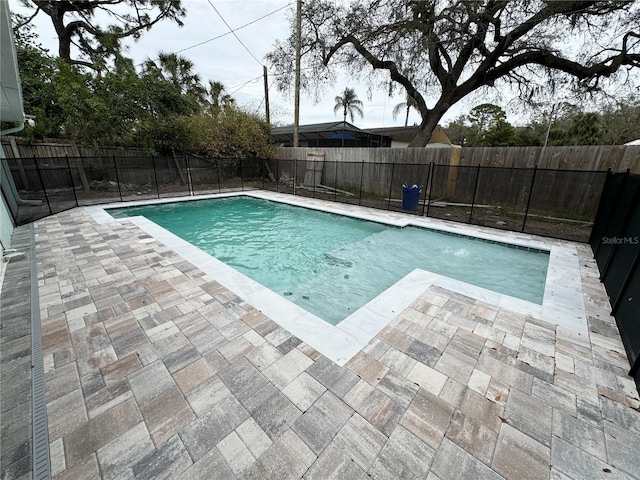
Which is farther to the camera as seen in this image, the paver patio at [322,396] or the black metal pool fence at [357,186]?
the black metal pool fence at [357,186]

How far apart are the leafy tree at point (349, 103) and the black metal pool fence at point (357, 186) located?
52.5 ft

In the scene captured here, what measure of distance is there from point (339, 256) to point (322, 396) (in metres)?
3.28

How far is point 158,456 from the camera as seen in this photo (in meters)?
1.37

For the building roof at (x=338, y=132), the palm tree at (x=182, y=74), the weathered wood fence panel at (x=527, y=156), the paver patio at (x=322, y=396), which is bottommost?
the paver patio at (x=322, y=396)

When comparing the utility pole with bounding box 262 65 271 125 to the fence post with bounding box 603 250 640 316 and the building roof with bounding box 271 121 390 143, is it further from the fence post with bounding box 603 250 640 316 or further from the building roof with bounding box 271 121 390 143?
the fence post with bounding box 603 250 640 316

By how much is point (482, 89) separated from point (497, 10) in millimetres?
2887

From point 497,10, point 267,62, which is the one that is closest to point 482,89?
point 497,10

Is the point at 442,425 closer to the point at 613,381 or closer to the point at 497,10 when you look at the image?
the point at 613,381

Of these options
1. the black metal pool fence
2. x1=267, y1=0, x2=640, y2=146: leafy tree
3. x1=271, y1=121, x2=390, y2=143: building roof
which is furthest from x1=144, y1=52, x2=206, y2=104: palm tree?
x1=267, y1=0, x2=640, y2=146: leafy tree

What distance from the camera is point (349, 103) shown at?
24703 millimetres

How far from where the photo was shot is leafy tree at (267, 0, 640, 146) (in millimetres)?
7672

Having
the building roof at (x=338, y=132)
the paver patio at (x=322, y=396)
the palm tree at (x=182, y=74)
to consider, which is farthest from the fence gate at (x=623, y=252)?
the palm tree at (x=182, y=74)

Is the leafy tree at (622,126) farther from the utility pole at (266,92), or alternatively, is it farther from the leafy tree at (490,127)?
the utility pole at (266,92)

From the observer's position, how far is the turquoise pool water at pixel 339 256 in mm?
3693
